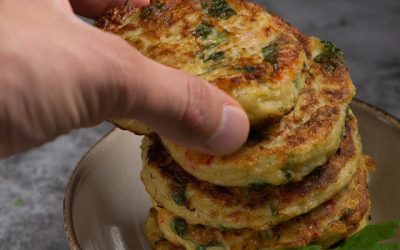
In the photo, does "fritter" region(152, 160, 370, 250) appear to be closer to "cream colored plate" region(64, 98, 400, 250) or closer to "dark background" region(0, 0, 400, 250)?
"cream colored plate" region(64, 98, 400, 250)

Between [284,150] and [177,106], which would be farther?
[284,150]

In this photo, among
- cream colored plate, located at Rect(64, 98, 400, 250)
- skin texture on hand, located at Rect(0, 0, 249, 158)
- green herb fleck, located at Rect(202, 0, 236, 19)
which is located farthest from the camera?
cream colored plate, located at Rect(64, 98, 400, 250)

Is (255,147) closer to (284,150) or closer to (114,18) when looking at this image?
(284,150)

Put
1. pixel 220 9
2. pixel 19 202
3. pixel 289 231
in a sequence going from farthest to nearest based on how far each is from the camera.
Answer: pixel 19 202, pixel 220 9, pixel 289 231

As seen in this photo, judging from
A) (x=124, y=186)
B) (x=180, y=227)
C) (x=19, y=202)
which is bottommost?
(x=19, y=202)

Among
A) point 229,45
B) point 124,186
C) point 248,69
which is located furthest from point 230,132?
point 124,186

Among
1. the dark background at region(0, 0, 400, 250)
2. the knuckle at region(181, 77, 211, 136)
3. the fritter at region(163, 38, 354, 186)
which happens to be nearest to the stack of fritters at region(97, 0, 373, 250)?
the fritter at region(163, 38, 354, 186)

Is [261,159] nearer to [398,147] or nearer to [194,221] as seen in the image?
[194,221]
